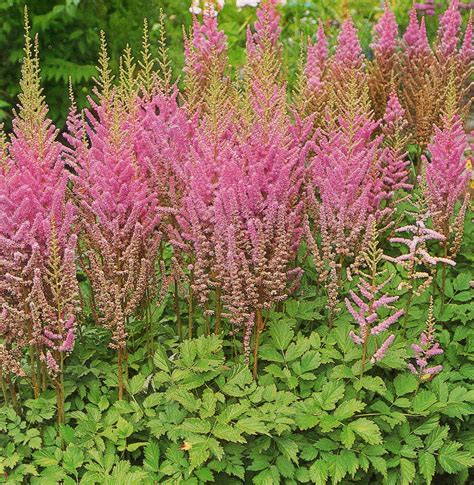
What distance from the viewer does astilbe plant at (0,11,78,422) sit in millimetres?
2643

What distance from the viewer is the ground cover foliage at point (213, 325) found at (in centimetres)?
269

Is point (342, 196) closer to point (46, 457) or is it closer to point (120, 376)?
point (120, 376)

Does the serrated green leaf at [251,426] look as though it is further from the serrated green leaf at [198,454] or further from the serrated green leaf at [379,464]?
the serrated green leaf at [379,464]

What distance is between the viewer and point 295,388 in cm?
299

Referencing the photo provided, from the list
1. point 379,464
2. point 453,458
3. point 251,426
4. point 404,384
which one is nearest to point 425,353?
point 404,384

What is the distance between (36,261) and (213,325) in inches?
37.5

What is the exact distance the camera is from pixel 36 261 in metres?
2.68

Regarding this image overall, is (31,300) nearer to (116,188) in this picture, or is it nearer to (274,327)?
(116,188)

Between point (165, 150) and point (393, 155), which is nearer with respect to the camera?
point (165, 150)

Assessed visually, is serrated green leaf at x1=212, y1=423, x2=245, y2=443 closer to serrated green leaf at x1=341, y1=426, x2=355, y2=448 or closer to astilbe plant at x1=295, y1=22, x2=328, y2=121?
serrated green leaf at x1=341, y1=426, x2=355, y2=448

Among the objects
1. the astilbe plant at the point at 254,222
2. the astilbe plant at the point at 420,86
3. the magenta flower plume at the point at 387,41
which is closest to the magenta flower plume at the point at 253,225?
the astilbe plant at the point at 254,222

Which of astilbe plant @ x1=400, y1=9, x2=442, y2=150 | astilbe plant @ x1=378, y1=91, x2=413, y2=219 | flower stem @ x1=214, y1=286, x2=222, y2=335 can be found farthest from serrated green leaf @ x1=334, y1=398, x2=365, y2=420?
astilbe plant @ x1=400, y1=9, x2=442, y2=150

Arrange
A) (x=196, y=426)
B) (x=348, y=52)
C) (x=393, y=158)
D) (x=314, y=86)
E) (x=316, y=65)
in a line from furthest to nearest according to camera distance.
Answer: (x=316, y=65)
(x=348, y=52)
(x=314, y=86)
(x=393, y=158)
(x=196, y=426)

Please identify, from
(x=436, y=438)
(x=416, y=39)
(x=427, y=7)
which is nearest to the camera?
(x=436, y=438)
